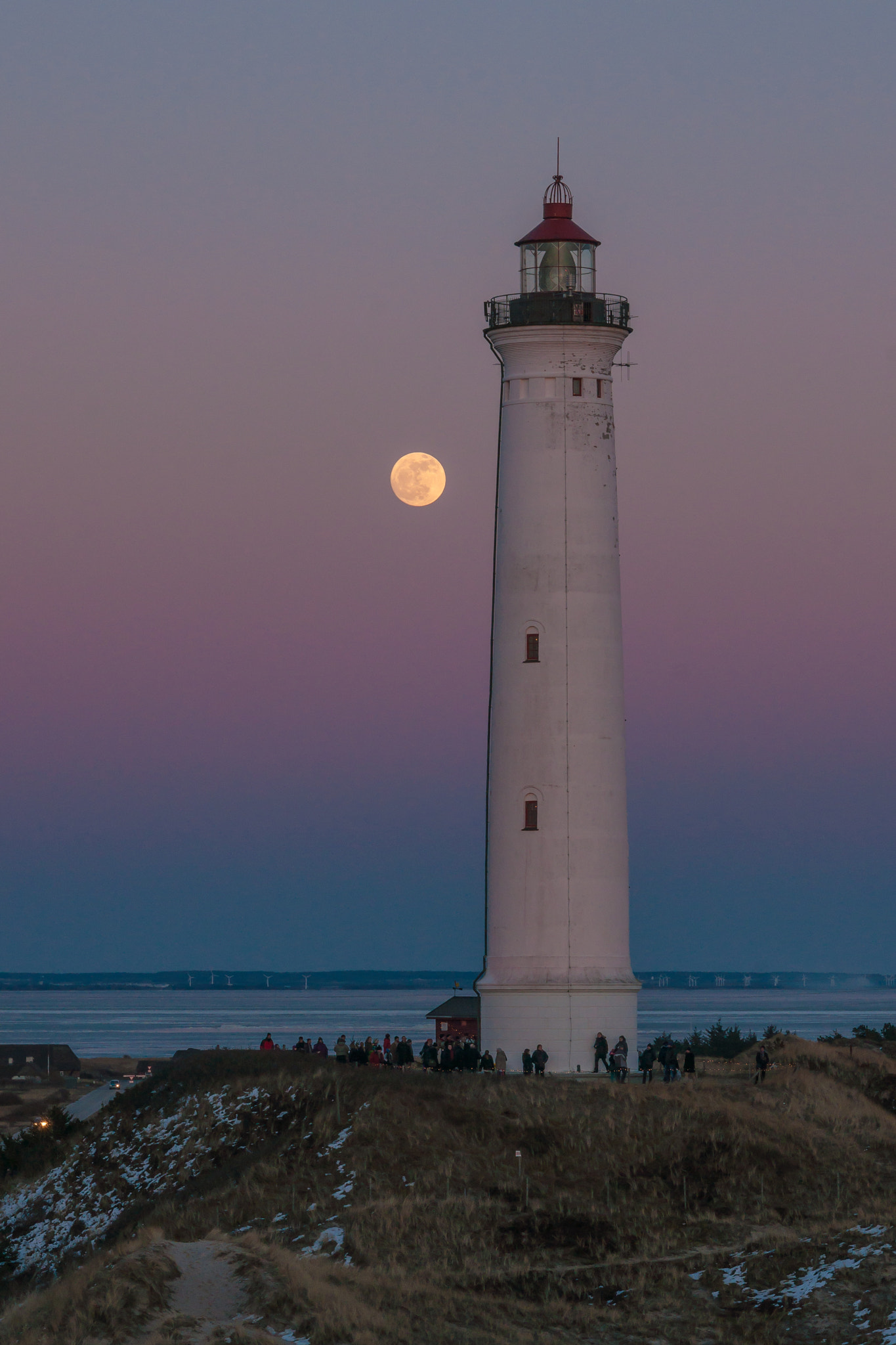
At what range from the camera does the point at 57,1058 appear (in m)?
102

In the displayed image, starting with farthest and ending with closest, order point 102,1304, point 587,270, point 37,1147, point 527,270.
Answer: point 37,1147 → point 527,270 → point 587,270 → point 102,1304

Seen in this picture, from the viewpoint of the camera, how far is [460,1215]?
31484 millimetres

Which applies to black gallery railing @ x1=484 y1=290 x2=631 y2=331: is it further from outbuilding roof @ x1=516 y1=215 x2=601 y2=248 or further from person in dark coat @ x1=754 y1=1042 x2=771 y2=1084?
person in dark coat @ x1=754 y1=1042 x2=771 y2=1084

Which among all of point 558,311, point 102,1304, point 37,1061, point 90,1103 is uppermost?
point 558,311

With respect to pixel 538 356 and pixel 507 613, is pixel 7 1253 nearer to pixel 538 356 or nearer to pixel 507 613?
pixel 507 613

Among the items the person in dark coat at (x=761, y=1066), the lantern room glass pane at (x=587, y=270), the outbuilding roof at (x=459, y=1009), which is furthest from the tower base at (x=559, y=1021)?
the lantern room glass pane at (x=587, y=270)

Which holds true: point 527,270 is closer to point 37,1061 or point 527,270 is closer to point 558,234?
point 558,234

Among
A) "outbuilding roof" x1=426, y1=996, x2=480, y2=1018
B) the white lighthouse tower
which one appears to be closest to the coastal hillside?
the white lighthouse tower

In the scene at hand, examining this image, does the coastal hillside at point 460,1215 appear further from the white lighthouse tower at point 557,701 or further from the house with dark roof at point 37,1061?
the house with dark roof at point 37,1061

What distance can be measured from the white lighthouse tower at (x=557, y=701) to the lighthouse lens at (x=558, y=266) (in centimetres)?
62

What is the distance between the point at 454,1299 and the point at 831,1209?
826 centimetres

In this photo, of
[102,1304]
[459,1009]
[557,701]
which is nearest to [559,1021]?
[557,701]

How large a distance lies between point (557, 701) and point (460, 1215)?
536 inches

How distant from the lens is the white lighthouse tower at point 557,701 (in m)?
41.1
